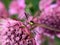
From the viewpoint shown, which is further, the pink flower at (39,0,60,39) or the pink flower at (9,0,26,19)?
the pink flower at (9,0,26,19)

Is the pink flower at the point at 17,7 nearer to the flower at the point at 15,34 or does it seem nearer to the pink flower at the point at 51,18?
the pink flower at the point at 51,18

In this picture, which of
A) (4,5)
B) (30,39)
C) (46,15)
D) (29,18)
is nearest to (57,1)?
(46,15)

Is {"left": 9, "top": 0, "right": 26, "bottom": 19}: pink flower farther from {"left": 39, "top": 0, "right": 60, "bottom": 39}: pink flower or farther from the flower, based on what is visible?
the flower

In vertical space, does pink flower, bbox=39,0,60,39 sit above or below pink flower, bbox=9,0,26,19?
below

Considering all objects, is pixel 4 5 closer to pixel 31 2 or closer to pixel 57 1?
pixel 31 2

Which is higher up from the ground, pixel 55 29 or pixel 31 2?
pixel 31 2

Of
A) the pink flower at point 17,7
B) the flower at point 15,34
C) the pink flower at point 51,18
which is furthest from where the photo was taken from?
the pink flower at point 17,7

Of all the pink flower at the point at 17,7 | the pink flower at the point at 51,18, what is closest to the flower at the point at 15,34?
the pink flower at the point at 51,18

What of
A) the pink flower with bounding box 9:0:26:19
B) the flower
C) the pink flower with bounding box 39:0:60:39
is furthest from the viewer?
the pink flower with bounding box 9:0:26:19

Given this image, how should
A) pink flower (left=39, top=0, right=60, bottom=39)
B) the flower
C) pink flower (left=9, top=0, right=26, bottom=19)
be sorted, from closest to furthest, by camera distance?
the flower, pink flower (left=39, top=0, right=60, bottom=39), pink flower (left=9, top=0, right=26, bottom=19)

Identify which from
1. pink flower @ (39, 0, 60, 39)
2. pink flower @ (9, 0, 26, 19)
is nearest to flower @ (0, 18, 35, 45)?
pink flower @ (39, 0, 60, 39)

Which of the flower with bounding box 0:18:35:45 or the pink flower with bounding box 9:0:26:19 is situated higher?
the pink flower with bounding box 9:0:26:19
